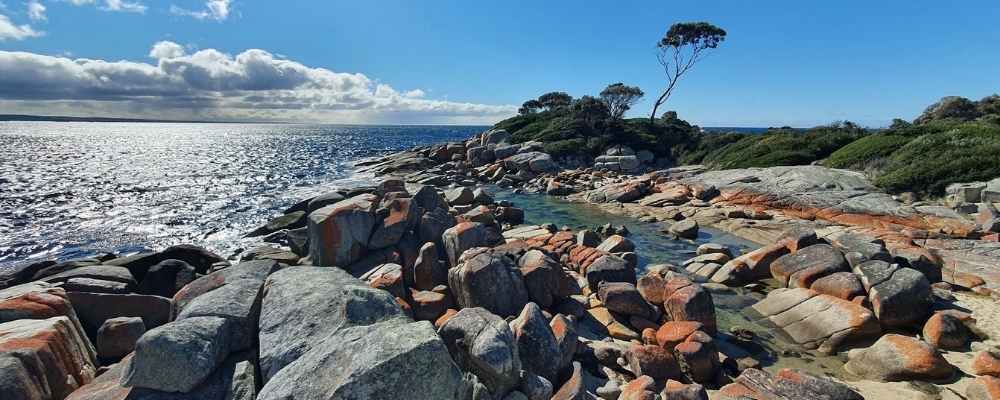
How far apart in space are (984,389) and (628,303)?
6661 mm

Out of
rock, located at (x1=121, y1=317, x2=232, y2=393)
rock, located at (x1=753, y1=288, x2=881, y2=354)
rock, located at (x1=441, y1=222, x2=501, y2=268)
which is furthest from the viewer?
rock, located at (x1=441, y1=222, x2=501, y2=268)

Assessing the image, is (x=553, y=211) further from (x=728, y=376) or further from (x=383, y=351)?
(x=383, y=351)

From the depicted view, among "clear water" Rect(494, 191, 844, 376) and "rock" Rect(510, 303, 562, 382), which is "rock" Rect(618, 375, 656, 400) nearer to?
"rock" Rect(510, 303, 562, 382)

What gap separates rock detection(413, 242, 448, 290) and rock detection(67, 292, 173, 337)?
594 centimetres

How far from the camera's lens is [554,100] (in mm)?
105438

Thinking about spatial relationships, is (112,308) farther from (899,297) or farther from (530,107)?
(530,107)

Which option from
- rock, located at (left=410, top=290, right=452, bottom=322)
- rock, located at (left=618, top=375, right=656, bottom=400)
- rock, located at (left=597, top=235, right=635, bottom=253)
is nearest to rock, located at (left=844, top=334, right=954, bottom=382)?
rock, located at (left=618, top=375, right=656, bottom=400)

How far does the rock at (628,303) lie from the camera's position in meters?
12.1

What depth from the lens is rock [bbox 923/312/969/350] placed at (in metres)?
10.4

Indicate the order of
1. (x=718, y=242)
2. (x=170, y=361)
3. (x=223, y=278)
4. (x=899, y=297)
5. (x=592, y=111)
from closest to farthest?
1. (x=170, y=361)
2. (x=223, y=278)
3. (x=899, y=297)
4. (x=718, y=242)
5. (x=592, y=111)

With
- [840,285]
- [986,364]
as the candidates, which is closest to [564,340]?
[986,364]

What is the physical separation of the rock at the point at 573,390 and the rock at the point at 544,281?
13.4 ft

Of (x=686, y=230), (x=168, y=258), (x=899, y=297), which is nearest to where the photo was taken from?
(x=899, y=297)

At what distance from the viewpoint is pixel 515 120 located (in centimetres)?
8588
